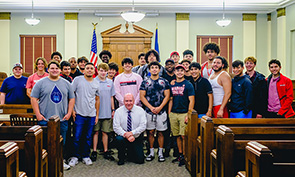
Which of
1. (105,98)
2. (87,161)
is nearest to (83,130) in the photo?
(87,161)

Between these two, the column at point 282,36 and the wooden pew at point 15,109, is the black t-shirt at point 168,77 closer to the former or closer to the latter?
the wooden pew at point 15,109

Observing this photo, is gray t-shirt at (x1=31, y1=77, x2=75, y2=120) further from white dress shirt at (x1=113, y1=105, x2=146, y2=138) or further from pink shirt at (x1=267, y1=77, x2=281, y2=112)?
pink shirt at (x1=267, y1=77, x2=281, y2=112)

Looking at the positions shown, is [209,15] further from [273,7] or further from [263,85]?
[263,85]

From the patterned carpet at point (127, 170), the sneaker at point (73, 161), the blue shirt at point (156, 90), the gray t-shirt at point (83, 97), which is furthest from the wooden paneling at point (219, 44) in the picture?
the sneaker at point (73, 161)

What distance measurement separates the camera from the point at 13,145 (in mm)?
1657

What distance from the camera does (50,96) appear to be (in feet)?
12.3

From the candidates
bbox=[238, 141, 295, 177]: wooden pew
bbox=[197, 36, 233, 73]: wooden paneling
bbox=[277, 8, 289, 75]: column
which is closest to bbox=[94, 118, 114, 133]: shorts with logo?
bbox=[238, 141, 295, 177]: wooden pew

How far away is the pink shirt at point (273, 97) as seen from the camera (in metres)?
4.48

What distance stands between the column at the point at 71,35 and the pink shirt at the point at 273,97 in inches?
284

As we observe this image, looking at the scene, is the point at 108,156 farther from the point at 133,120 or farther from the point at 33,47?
the point at 33,47

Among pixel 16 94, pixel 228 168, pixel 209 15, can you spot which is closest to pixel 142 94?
pixel 16 94

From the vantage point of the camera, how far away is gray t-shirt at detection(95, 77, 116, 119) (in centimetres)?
450

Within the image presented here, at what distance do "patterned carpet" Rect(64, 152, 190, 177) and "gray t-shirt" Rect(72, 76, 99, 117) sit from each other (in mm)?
725

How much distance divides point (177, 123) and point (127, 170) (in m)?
0.97
